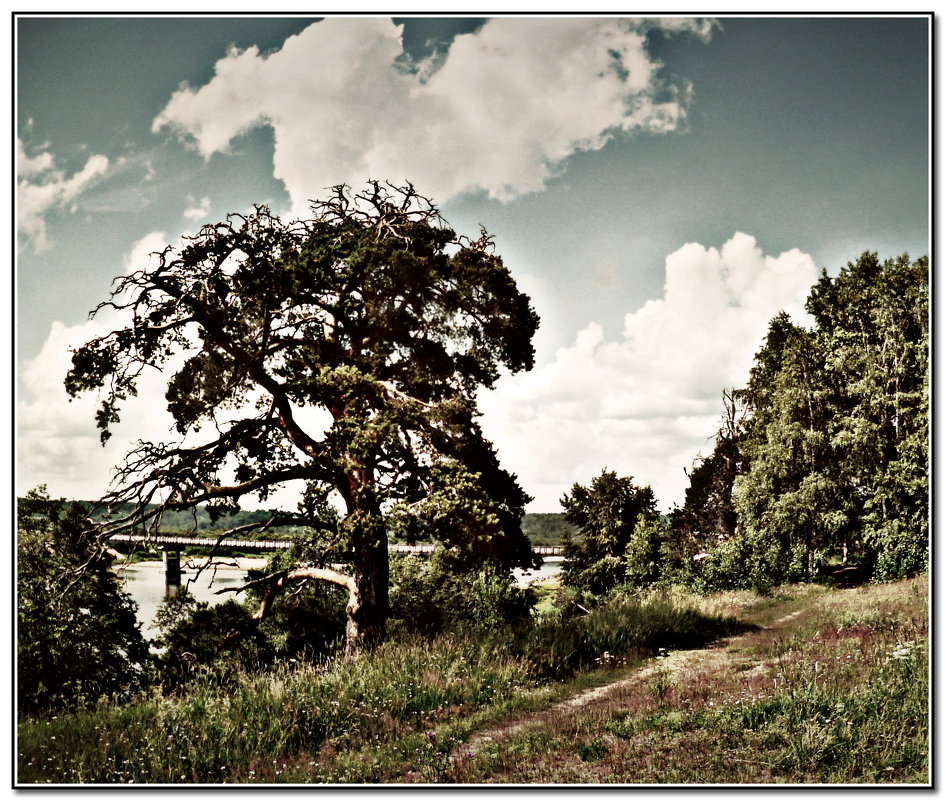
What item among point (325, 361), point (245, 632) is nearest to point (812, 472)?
point (325, 361)

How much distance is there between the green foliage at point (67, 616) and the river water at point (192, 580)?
0.10m

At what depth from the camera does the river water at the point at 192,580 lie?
5754mm

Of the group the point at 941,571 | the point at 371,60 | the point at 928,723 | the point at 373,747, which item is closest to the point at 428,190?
the point at 371,60

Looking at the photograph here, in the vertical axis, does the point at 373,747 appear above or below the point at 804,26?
below

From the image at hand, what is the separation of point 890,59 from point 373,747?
761cm

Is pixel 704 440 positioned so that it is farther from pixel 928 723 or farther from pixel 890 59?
pixel 890 59

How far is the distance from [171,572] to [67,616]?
0.88 meters

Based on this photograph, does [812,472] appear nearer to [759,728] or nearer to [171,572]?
[759,728]

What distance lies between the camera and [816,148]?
19.9ft

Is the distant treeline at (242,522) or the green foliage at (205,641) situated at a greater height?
the distant treeline at (242,522)

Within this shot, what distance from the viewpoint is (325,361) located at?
19.8 ft

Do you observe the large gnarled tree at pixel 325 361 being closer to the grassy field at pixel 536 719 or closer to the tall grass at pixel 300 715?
the tall grass at pixel 300 715

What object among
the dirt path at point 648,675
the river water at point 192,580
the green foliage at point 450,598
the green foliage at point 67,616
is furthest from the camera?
the green foliage at point 450,598

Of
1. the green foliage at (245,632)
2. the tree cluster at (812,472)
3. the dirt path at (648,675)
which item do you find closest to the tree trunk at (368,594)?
the green foliage at (245,632)
